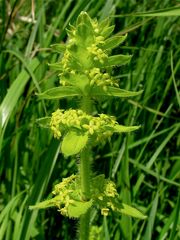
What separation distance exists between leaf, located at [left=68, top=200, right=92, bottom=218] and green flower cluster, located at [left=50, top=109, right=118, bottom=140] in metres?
0.26

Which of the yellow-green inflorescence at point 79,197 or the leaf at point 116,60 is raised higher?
the leaf at point 116,60

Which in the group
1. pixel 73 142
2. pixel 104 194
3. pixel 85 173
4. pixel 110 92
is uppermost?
pixel 110 92

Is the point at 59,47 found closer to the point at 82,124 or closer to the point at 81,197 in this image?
the point at 82,124

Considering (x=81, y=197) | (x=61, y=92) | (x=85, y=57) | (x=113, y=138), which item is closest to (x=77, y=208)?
(x=81, y=197)

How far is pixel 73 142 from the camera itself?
1817 millimetres

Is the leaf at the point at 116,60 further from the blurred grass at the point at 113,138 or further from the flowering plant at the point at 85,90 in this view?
the blurred grass at the point at 113,138

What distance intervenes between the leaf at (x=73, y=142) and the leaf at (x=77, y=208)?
0.26 meters

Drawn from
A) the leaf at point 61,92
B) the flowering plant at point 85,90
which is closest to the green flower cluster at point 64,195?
the flowering plant at point 85,90

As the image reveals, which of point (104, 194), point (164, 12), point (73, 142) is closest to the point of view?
point (73, 142)

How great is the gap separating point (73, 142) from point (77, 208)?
0.89 feet

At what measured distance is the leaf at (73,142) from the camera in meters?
1.77

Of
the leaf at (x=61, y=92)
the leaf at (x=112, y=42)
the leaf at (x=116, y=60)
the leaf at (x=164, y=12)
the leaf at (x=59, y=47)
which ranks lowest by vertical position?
the leaf at (x=61, y=92)

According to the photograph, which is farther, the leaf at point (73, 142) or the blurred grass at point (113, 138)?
the blurred grass at point (113, 138)

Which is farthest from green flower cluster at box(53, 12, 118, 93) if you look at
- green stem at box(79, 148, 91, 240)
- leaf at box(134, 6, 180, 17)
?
leaf at box(134, 6, 180, 17)
